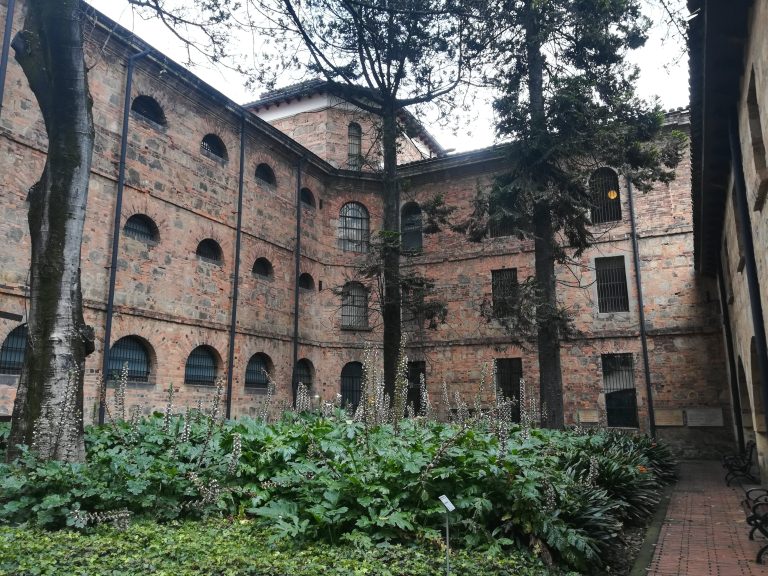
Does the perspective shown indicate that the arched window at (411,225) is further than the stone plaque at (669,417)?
Yes

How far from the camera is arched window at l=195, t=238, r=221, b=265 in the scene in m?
16.3

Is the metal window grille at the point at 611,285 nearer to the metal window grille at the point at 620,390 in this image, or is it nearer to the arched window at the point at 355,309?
the metal window grille at the point at 620,390

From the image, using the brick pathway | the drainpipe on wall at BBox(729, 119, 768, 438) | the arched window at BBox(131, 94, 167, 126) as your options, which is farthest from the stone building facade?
the brick pathway

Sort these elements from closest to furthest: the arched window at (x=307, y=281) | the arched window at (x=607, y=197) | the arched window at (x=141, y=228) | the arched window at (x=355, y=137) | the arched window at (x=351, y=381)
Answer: the arched window at (x=141, y=228)
the arched window at (x=607, y=197)
the arched window at (x=307, y=281)
the arched window at (x=351, y=381)
the arched window at (x=355, y=137)

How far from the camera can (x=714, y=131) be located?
839 centimetres

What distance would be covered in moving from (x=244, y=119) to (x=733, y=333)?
14373 millimetres

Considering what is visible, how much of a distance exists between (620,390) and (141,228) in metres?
14.8

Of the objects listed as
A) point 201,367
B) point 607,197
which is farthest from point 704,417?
point 201,367

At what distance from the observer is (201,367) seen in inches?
629

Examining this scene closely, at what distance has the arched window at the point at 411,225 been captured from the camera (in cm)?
2238

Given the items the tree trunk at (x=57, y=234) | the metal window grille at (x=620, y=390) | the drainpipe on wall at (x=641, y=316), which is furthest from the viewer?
the metal window grille at (x=620, y=390)

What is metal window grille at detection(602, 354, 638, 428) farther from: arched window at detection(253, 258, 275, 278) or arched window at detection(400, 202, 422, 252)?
arched window at detection(253, 258, 275, 278)

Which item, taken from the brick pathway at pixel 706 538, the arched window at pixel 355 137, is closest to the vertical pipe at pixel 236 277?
the arched window at pixel 355 137

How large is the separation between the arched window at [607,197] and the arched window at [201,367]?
12.8 metres
